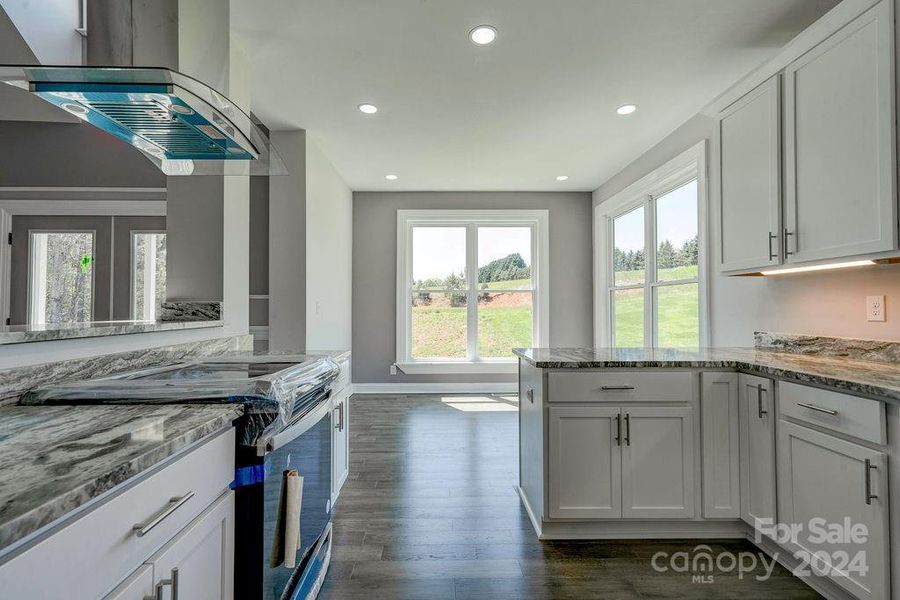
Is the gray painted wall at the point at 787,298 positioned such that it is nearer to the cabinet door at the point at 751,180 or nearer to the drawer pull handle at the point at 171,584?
the cabinet door at the point at 751,180

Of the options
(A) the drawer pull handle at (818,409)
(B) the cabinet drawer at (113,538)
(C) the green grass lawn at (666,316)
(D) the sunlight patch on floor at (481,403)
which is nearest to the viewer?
(B) the cabinet drawer at (113,538)

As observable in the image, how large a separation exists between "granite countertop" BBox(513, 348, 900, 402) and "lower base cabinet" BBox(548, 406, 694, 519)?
23cm

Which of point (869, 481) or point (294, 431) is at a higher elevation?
point (294, 431)

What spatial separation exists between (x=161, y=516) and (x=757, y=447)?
7.45 ft

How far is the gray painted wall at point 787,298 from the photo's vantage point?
1.99 metres

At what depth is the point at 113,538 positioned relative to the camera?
679 millimetres

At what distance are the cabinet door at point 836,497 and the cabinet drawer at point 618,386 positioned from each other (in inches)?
16.2

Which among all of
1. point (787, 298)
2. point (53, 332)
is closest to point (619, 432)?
point (787, 298)

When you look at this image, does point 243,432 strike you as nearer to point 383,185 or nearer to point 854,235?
point 854,235

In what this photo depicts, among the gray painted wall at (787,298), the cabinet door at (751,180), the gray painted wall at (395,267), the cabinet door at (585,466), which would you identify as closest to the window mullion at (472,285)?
the gray painted wall at (395,267)

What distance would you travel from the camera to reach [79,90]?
4.20 feet

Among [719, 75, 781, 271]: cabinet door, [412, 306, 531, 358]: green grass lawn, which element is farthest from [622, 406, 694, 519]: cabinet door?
[412, 306, 531, 358]: green grass lawn

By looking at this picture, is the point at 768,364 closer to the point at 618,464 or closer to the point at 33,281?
the point at 618,464

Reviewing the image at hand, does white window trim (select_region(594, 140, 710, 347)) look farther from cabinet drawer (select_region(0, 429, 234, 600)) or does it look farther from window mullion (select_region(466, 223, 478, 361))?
cabinet drawer (select_region(0, 429, 234, 600))
